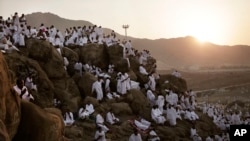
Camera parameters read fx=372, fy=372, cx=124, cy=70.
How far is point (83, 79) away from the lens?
19.5m

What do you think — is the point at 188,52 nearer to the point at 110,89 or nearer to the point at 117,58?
the point at 117,58

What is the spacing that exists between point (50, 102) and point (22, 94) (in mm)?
6284

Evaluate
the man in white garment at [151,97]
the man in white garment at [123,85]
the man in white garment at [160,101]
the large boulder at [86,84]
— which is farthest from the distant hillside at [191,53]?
→ the large boulder at [86,84]

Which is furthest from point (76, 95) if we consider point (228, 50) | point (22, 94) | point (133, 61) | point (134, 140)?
point (228, 50)

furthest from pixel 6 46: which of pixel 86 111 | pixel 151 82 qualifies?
pixel 151 82

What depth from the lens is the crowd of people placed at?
Result: 16.7 meters

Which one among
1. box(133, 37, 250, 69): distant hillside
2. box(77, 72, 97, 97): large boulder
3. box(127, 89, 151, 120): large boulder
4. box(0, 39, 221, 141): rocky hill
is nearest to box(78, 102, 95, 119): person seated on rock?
box(0, 39, 221, 141): rocky hill

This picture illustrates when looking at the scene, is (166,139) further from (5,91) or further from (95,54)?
(5,91)

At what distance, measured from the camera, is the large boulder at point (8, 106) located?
5845 millimetres

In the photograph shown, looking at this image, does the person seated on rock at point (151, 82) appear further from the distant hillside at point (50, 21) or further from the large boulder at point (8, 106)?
the distant hillside at point (50, 21)

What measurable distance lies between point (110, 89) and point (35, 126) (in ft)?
46.7

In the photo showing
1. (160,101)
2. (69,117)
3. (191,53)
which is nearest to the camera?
(69,117)

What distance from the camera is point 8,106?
20.0 feet

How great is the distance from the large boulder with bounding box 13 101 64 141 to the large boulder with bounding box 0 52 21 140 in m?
0.18
